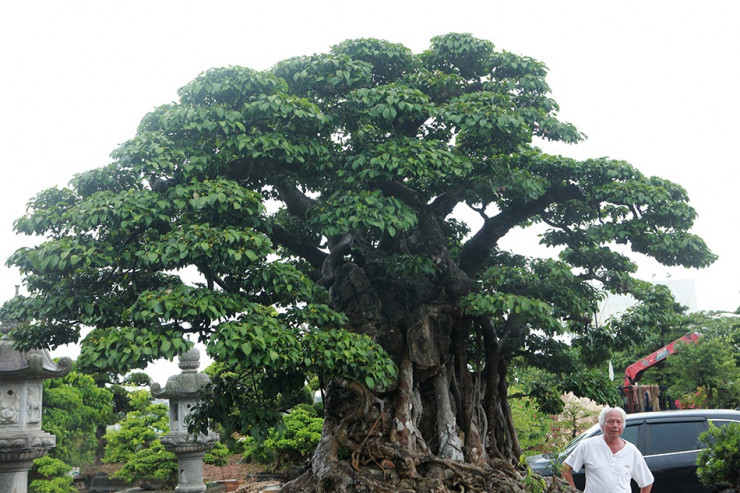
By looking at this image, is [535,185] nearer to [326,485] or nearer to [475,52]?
[475,52]

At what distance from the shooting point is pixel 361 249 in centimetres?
985

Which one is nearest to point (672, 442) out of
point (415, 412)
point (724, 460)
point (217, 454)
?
point (724, 460)

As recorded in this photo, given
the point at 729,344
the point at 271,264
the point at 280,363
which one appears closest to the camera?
the point at 280,363

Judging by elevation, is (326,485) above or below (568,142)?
below

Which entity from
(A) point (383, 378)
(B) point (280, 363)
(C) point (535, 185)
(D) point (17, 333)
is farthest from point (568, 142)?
(D) point (17, 333)

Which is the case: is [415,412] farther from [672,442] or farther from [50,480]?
[50,480]

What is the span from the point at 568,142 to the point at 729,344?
670 inches

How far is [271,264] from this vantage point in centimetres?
747

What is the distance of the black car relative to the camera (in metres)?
8.24

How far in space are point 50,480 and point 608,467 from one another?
1361cm

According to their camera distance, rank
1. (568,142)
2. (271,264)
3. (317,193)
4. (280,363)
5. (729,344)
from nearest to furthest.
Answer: (280,363)
(271,264)
(568,142)
(317,193)
(729,344)

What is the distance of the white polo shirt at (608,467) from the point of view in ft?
14.6

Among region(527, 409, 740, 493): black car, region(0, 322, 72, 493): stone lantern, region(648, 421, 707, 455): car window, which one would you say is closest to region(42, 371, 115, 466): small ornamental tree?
region(0, 322, 72, 493): stone lantern

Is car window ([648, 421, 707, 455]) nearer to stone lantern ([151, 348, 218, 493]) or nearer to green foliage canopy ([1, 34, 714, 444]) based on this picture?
green foliage canopy ([1, 34, 714, 444])
